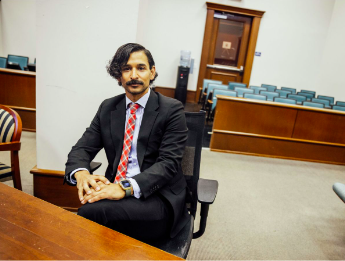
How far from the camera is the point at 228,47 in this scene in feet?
26.9

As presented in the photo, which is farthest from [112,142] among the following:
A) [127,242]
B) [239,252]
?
[239,252]

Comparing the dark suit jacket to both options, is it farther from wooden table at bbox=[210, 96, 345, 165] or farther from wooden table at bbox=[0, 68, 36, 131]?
wooden table at bbox=[0, 68, 36, 131]

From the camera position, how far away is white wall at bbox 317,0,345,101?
725cm

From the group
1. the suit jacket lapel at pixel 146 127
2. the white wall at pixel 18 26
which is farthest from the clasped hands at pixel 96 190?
the white wall at pixel 18 26

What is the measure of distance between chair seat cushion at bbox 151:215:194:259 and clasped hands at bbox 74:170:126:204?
0.93 ft

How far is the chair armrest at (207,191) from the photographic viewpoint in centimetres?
114

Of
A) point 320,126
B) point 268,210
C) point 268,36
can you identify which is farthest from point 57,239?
point 268,36

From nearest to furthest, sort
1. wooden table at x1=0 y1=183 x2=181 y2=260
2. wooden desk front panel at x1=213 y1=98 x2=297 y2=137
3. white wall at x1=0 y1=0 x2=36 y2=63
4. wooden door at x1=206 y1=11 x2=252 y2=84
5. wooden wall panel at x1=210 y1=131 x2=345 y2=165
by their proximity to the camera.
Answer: wooden table at x1=0 y1=183 x2=181 y2=260, wooden desk front panel at x1=213 y1=98 x2=297 y2=137, wooden wall panel at x1=210 y1=131 x2=345 y2=165, white wall at x1=0 y1=0 x2=36 y2=63, wooden door at x1=206 y1=11 x2=252 y2=84

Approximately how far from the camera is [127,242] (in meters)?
0.74

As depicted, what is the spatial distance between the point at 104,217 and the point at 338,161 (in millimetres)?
4271

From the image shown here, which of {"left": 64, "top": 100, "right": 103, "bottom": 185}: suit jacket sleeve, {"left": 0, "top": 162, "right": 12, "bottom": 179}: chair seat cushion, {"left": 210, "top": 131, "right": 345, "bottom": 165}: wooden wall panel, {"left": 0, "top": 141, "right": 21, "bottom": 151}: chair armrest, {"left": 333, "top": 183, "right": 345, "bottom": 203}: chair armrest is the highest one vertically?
{"left": 64, "top": 100, "right": 103, "bottom": 185}: suit jacket sleeve

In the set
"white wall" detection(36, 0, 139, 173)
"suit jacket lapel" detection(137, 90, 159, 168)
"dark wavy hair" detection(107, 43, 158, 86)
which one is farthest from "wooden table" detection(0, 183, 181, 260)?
"white wall" detection(36, 0, 139, 173)

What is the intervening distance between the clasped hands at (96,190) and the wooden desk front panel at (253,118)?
294 centimetres

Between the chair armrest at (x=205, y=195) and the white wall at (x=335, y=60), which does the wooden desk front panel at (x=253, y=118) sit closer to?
the chair armrest at (x=205, y=195)
